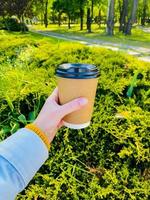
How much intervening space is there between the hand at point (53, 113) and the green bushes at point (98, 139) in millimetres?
1116

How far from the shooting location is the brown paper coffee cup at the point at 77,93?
1.75 metres

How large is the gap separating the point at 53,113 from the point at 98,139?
1374 millimetres

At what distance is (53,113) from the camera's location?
1.72 metres

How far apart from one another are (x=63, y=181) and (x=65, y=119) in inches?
43.3

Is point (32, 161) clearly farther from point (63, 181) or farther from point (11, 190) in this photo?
point (63, 181)

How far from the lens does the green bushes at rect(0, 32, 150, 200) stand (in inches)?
110

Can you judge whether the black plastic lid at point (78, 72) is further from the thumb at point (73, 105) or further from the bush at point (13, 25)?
the bush at point (13, 25)

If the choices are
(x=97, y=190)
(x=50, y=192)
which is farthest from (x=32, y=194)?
(x=97, y=190)

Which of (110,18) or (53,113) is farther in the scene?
(110,18)

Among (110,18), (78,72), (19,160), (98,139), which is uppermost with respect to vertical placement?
(78,72)

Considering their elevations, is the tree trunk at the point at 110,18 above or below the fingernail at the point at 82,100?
below

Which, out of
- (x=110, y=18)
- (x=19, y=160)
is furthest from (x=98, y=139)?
(x=110, y=18)

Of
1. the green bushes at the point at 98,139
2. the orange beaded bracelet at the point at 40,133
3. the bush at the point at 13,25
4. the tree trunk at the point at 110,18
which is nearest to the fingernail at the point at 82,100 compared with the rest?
the orange beaded bracelet at the point at 40,133

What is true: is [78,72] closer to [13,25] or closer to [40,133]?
[40,133]
